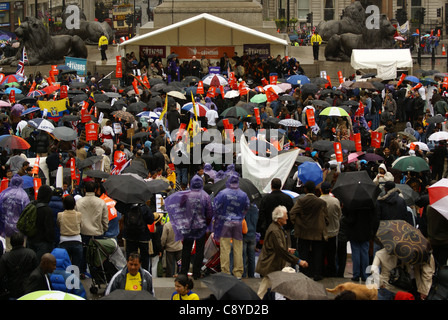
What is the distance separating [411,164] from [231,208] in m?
5.29

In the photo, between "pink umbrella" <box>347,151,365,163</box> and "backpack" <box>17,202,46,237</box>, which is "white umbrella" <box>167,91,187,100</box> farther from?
"backpack" <box>17,202,46,237</box>

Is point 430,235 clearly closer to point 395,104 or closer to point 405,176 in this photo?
point 405,176

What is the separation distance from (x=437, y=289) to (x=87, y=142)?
10013 millimetres

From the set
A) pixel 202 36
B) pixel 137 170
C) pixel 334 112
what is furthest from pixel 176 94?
pixel 202 36

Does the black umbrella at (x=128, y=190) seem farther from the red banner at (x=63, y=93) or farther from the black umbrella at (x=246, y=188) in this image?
the red banner at (x=63, y=93)

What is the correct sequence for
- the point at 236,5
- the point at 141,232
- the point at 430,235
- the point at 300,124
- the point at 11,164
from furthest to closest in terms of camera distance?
the point at 236,5 → the point at 300,124 → the point at 11,164 → the point at 141,232 → the point at 430,235

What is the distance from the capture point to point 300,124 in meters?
19.6

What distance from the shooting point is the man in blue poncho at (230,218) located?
11266 mm

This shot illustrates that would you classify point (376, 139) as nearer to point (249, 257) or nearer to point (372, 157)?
point (372, 157)

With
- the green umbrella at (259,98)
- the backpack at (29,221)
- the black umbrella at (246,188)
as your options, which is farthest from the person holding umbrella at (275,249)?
the green umbrella at (259,98)

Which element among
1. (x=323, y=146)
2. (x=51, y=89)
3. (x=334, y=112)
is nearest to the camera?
(x=323, y=146)

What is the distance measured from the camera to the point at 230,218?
37.1 feet

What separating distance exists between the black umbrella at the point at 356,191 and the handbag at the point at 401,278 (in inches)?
68.6
